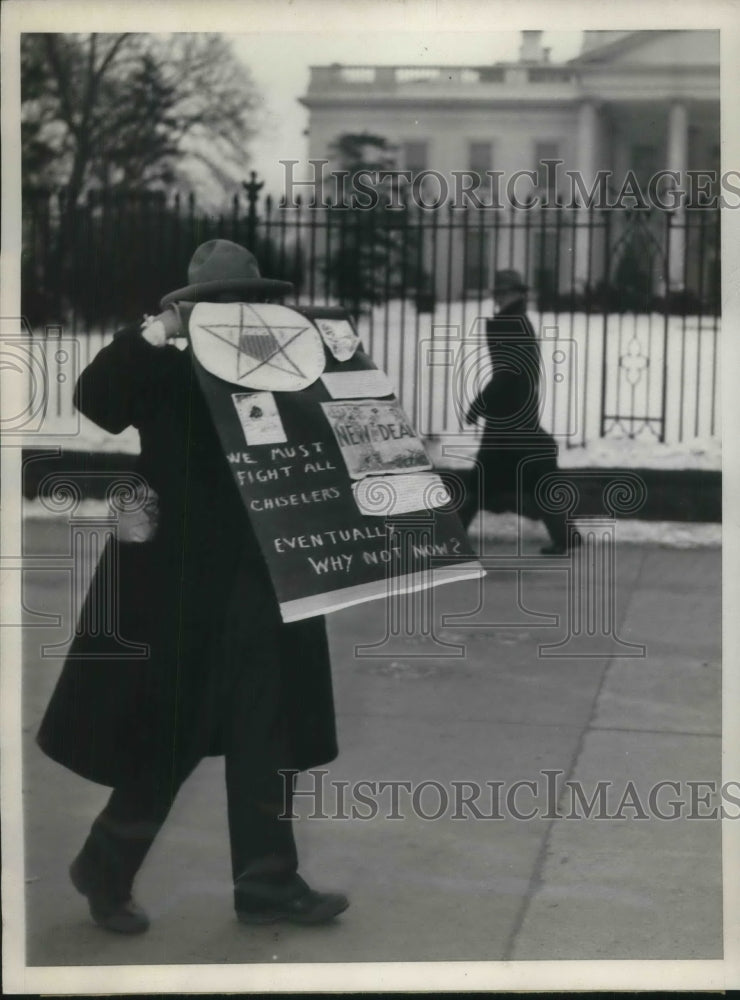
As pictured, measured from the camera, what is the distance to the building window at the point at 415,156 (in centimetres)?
384

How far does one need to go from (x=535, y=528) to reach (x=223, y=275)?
4.22 ft

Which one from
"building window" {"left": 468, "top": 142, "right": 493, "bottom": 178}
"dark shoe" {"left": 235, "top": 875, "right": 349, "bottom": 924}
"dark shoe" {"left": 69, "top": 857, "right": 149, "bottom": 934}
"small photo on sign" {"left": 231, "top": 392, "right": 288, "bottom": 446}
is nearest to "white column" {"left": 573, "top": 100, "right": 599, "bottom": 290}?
"building window" {"left": 468, "top": 142, "right": 493, "bottom": 178}

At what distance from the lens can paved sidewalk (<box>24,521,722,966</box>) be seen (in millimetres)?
3689

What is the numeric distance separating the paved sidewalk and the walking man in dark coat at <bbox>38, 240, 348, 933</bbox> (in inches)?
4.1

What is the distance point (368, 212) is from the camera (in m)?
4.06

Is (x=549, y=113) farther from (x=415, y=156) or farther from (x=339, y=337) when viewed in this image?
(x=339, y=337)

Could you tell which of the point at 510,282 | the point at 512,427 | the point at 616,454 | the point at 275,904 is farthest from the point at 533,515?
the point at 275,904

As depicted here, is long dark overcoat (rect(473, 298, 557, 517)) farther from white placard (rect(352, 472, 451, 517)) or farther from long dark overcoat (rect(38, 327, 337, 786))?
long dark overcoat (rect(38, 327, 337, 786))

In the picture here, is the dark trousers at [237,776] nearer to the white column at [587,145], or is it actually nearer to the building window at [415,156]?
the building window at [415,156]

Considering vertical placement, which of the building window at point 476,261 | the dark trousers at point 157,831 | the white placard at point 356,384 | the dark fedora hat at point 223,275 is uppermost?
the building window at point 476,261

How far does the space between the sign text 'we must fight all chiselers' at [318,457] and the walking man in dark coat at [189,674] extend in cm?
7

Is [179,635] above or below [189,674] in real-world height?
above

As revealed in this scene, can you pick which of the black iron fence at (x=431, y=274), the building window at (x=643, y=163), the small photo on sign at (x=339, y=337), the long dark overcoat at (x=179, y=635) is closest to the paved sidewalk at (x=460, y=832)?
the long dark overcoat at (x=179, y=635)

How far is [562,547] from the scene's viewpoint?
4.23 meters
